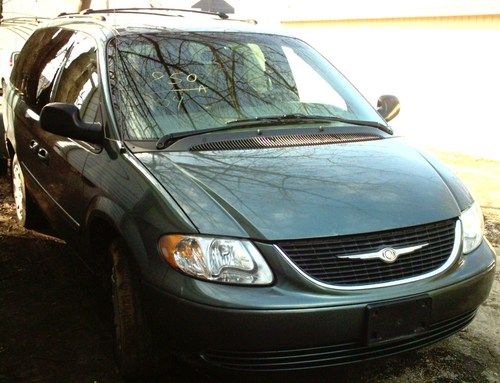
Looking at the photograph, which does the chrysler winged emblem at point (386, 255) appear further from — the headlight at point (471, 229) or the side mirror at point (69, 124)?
the side mirror at point (69, 124)

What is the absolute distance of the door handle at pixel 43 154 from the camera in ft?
13.2

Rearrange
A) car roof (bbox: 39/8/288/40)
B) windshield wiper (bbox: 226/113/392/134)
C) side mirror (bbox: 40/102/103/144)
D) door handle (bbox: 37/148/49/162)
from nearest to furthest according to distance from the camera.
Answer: side mirror (bbox: 40/102/103/144)
windshield wiper (bbox: 226/113/392/134)
car roof (bbox: 39/8/288/40)
door handle (bbox: 37/148/49/162)

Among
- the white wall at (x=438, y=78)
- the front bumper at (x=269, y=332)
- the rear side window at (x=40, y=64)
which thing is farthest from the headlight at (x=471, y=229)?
the white wall at (x=438, y=78)

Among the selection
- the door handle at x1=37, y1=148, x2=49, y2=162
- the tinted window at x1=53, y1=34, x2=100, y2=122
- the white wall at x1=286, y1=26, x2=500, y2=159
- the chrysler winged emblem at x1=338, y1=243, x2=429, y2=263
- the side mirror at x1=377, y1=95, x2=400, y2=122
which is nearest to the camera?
the chrysler winged emblem at x1=338, y1=243, x2=429, y2=263

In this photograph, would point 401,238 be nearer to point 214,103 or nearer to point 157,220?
point 157,220

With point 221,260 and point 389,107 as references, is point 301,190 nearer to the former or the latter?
point 221,260

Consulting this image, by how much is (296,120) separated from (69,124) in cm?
126

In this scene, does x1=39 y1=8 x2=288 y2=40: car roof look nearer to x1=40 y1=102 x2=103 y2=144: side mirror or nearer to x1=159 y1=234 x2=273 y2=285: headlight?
x1=40 y1=102 x2=103 y2=144: side mirror

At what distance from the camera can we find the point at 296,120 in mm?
3498

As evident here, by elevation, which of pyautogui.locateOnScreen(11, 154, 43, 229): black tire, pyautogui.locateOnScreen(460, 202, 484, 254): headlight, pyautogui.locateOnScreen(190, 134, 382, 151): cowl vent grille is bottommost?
pyautogui.locateOnScreen(11, 154, 43, 229): black tire

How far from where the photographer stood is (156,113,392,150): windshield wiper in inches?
122

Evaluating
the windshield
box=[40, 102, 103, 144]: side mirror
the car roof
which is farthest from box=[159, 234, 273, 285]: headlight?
the car roof

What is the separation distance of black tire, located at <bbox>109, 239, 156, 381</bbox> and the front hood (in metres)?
0.45

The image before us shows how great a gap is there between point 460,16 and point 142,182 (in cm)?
811
